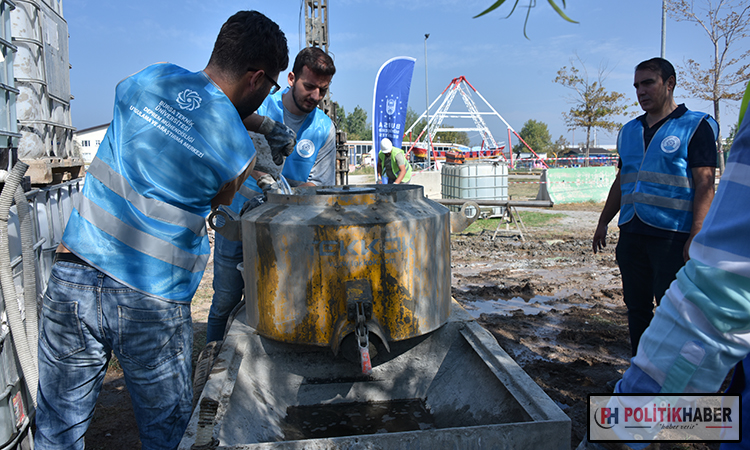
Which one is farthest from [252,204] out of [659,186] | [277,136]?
[659,186]

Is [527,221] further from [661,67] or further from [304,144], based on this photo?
[304,144]

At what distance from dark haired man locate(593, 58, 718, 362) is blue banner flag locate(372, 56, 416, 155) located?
788 cm

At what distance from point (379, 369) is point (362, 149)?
5118cm

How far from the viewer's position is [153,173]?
5.25 ft

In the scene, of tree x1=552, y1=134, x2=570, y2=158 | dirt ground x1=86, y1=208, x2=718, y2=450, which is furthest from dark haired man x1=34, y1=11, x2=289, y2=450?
tree x1=552, y1=134, x2=570, y2=158

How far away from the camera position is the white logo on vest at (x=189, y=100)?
1.63 metres

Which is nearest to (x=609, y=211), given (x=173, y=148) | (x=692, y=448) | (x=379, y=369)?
(x=692, y=448)

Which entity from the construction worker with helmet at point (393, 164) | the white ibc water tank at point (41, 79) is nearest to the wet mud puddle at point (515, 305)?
the construction worker with helmet at point (393, 164)

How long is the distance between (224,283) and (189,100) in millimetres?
1580

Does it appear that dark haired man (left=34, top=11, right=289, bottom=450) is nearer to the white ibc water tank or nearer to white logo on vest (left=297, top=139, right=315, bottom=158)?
the white ibc water tank

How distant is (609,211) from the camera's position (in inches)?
138

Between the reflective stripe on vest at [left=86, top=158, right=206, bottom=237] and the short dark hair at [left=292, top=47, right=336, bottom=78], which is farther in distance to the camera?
the short dark hair at [left=292, top=47, right=336, bottom=78]

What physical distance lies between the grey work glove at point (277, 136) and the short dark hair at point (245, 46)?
69 centimetres

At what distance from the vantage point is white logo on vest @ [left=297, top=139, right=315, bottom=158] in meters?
3.52
